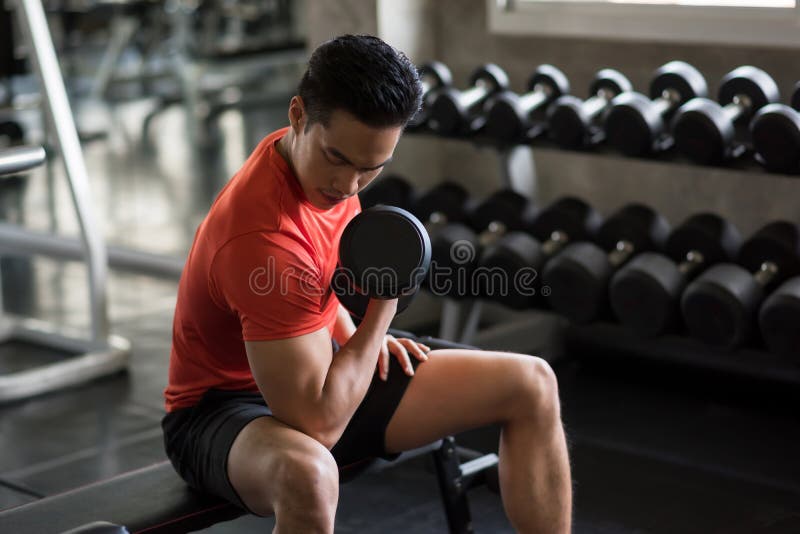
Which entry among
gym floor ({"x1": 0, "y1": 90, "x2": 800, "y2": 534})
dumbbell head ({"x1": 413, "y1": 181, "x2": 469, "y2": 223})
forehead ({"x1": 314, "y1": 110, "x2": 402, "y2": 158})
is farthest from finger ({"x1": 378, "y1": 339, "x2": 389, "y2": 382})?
dumbbell head ({"x1": 413, "y1": 181, "x2": 469, "y2": 223})

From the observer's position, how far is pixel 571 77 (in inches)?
139

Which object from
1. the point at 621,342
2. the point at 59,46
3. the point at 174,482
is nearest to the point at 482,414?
the point at 174,482

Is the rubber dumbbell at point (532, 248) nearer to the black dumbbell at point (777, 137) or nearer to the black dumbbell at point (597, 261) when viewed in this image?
A: the black dumbbell at point (597, 261)

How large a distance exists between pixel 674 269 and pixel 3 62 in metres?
4.11

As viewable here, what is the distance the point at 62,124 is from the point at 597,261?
158cm

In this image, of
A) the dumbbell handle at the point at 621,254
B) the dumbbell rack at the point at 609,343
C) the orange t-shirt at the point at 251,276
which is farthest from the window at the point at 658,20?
the orange t-shirt at the point at 251,276

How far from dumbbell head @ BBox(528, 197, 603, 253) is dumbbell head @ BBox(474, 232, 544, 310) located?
0.19 ft

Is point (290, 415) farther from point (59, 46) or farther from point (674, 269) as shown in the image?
point (59, 46)

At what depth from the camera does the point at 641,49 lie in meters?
3.35

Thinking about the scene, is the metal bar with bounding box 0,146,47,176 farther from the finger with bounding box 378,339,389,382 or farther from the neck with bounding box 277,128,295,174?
the finger with bounding box 378,339,389,382

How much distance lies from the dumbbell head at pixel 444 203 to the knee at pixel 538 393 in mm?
1420

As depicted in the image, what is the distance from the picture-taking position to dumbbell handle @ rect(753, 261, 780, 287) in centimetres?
275

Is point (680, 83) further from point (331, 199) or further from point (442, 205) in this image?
point (331, 199)

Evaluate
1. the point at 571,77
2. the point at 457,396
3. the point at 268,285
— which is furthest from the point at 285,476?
the point at 571,77
